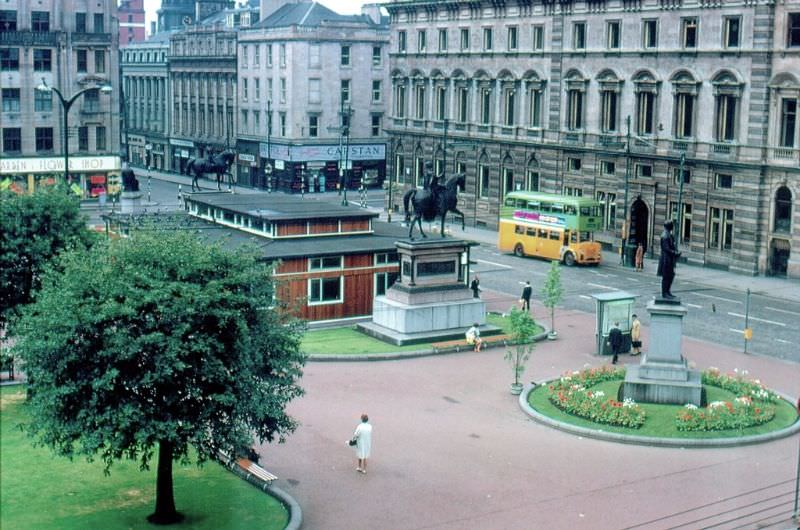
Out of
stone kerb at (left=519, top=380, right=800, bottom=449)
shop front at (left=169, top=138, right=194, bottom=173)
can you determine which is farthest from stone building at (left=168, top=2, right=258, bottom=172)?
stone kerb at (left=519, top=380, right=800, bottom=449)

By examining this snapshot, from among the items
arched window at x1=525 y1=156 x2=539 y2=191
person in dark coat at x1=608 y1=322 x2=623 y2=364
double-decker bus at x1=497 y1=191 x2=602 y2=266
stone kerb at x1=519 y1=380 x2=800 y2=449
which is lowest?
stone kerb at x1=519 y1=380 x2=800 y2=449

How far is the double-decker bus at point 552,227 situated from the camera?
209 feet

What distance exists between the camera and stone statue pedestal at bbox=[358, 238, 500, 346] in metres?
44.3

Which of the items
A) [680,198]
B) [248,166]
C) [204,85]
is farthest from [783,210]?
[204,85]

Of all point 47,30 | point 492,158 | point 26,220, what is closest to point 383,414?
point 26,220

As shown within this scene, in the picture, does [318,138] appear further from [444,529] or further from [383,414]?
[444,529]

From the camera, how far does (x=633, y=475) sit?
2847 centimetres

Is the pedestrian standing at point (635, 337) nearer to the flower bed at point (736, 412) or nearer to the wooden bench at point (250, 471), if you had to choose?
the flower bed at point (736, 412)

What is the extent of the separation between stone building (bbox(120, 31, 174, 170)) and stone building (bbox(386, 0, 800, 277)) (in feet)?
131

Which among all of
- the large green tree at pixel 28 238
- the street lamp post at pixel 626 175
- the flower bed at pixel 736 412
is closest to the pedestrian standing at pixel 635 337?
the flower bed at pixel 736 412

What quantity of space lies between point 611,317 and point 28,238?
2118 cm

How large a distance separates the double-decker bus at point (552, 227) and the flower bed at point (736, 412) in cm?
2841

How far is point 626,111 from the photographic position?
69.1 m

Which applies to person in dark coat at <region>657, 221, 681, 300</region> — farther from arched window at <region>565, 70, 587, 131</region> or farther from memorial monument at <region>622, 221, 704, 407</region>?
arched window at <region>565, 70, 587, 131</region>
